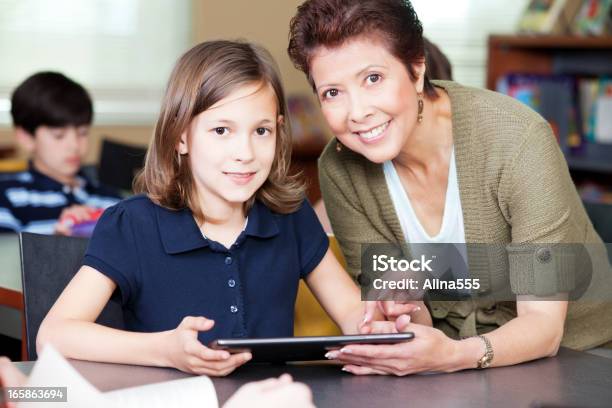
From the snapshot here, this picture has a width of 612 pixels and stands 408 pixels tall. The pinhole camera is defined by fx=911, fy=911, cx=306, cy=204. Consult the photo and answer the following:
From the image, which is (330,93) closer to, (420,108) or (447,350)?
(420,108)

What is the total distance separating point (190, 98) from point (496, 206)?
2.09ft

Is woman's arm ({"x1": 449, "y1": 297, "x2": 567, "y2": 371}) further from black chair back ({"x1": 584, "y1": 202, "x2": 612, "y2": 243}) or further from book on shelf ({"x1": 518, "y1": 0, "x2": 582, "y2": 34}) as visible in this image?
book on shelf ({"x1": 518, "y1": 0, "x2": 582, "y2": 34})

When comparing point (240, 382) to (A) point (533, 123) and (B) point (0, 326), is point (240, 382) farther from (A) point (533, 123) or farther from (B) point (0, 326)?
(B) point (0, 326)

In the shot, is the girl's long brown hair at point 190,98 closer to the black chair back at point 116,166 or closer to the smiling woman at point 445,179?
the smiling woman at point 445,179

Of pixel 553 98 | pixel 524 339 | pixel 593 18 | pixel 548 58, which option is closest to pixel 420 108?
pixel 524 339

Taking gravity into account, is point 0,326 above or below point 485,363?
below

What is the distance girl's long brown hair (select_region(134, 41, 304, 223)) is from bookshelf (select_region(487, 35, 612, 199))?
2.92m

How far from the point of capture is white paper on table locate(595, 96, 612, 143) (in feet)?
15.0

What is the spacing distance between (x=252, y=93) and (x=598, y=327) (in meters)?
0.88

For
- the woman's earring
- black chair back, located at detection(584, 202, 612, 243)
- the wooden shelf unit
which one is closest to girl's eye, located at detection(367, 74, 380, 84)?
the woman's earring

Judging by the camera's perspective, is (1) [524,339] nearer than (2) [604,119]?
Yes

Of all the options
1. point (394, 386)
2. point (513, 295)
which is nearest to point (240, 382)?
point (394, 386)

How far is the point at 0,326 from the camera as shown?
6.89 feet

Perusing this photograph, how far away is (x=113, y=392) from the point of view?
1.20 m
